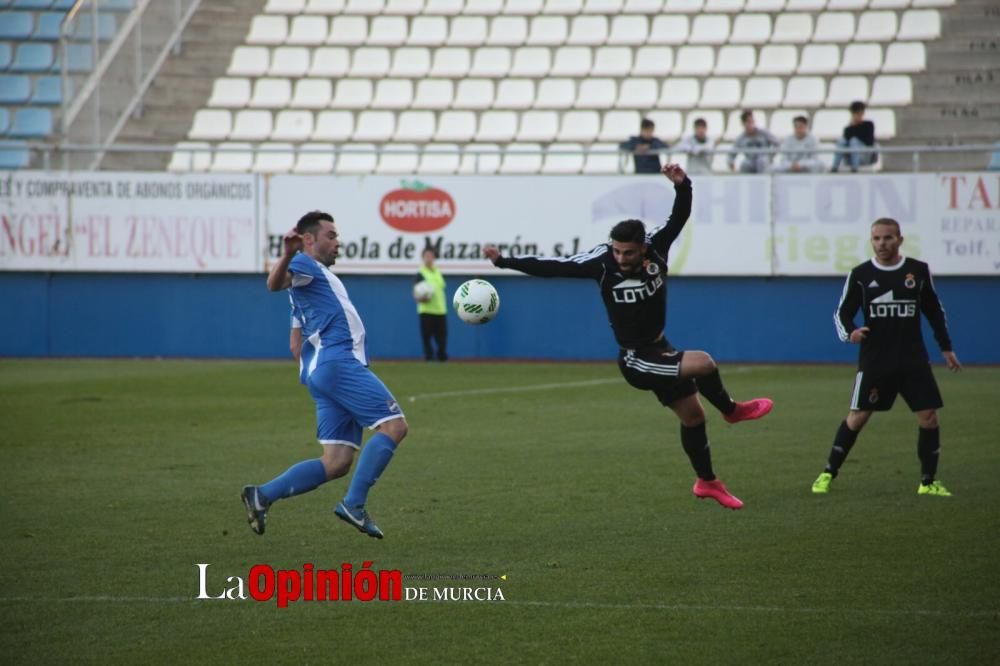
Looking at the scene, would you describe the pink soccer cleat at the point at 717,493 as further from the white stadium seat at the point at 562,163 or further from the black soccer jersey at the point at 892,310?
the white stadium seat at the point at 562,163

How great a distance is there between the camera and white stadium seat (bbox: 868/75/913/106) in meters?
26.0

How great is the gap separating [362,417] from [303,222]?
1.17m

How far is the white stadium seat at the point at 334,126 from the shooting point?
27.9 m

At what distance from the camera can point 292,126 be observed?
28.3 metres

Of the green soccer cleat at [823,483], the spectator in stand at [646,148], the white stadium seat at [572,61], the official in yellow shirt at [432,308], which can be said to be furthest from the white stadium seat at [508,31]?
the green soccer cleat at [823,483]

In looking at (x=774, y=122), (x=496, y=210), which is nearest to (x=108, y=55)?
(x=496, y=210)

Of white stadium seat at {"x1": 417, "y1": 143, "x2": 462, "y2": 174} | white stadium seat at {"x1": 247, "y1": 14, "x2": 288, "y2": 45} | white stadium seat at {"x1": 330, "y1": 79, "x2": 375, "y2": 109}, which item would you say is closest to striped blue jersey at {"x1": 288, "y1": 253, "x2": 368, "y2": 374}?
white stadium seat at {"x1": 417, "y1": 143, "x2": 462, "y2": 174}

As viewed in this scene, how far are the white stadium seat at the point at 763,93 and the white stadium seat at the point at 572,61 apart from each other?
130 inches

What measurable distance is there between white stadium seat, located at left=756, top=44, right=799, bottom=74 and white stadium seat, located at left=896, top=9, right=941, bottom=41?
199 centimetres

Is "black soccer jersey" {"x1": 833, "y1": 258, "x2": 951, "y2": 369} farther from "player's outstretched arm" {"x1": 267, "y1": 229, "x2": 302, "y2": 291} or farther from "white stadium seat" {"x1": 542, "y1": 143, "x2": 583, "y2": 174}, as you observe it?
"white stadium seat" {"x1": 542, "y1": 143, "x2": 583, "y2": 174}

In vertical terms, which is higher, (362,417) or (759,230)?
(759,230)

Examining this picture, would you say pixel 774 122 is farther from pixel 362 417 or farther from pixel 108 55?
pixel 362 417

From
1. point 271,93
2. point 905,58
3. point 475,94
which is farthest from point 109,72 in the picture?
point 905,58

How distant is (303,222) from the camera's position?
8109 millimetres
